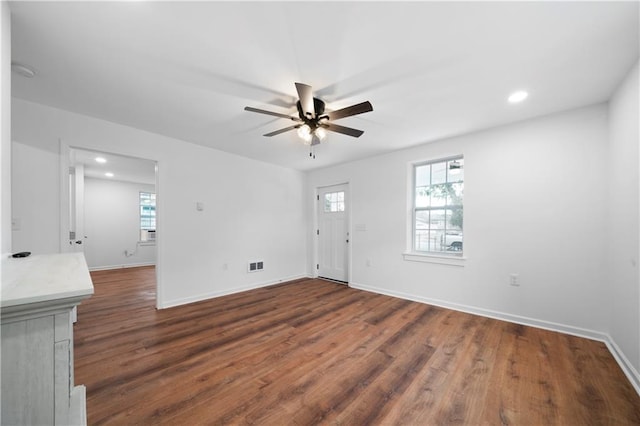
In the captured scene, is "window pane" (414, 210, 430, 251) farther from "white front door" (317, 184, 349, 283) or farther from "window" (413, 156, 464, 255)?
"white front door" (317, 184, 349, 283)

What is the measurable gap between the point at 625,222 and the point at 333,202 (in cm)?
393

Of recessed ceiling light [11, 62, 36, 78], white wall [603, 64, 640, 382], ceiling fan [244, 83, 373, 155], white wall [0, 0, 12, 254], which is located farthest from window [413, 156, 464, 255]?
recessed ceiling light [11, 62, 36, 78]

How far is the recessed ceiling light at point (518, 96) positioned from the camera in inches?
92.9

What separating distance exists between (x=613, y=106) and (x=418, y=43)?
2.25 meters

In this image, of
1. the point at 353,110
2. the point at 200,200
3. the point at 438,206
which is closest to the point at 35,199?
the point at 200,200

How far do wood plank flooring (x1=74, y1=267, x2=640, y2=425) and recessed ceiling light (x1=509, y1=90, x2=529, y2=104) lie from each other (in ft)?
8.14

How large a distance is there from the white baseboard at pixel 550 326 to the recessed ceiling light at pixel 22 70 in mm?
4863

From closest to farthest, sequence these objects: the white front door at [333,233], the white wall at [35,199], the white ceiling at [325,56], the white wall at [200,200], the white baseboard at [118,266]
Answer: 1. the white ceiling at [325,56]
2. the white wall at [35,199]
3. the white wall at [200,200]
4. the white front door at [333,233]
5. the white baseboard at [118,266]

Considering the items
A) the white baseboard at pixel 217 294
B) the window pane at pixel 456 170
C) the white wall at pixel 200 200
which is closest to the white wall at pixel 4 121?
the white wall at pixel 200 200

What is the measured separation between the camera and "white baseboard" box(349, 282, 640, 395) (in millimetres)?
1974

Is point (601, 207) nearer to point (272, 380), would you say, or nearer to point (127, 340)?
point (272, 380)

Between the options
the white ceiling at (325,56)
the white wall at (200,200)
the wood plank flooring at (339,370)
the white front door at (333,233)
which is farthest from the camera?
the white front door at (333,233)

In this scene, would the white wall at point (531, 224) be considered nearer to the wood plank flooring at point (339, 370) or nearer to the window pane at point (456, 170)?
the window pane at point (456, 170)

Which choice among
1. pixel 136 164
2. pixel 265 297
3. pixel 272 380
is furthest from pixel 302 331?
pixel 136 164
